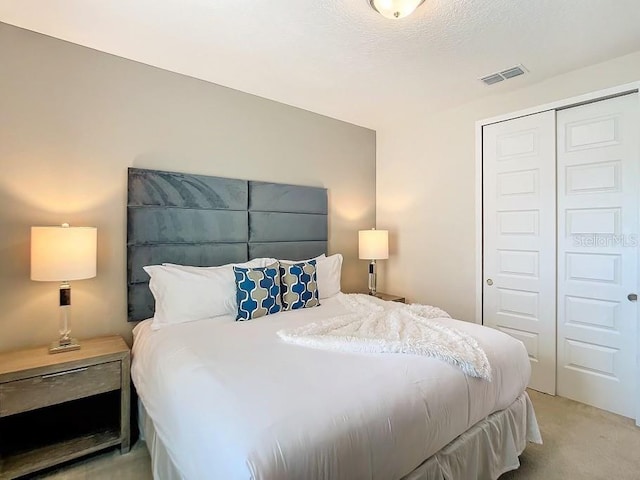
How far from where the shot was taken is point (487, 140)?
3.15m

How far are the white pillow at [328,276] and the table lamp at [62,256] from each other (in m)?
1.73

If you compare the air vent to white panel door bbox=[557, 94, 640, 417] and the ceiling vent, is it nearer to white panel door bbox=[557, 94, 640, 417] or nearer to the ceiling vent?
the ceiling vent

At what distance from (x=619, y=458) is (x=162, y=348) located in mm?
2731

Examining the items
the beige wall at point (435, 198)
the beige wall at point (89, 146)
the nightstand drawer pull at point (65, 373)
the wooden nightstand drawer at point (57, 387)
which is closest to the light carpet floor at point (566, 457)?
the wooden nightstand drawer at point (57, 387)

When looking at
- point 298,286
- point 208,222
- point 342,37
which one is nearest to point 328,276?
point 298,286

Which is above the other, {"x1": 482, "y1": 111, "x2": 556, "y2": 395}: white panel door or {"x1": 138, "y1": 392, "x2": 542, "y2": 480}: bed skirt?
{"x1": 482, "y1": 111, "x2": 556, "y2": 395}: white panel door

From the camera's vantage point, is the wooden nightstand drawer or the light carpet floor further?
the light carpet floor

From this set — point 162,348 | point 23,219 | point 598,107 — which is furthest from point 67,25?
point 598,107

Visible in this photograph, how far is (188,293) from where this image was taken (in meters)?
2.32

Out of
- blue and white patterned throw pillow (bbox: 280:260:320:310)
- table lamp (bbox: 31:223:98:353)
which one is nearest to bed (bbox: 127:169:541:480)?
Answer: blue and white patterned throw pillow (bbox: 280:260:320:310)

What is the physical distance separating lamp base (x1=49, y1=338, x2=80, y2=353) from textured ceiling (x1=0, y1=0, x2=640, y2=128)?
6.47 ft

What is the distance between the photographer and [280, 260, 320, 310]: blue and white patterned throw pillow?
8.60 feet

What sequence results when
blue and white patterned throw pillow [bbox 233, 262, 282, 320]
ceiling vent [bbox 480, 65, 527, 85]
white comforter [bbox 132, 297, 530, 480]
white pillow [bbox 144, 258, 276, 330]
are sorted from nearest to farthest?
white comforter [bbox 132, 297, 530, 480]
white pillow [bbox 144, 258, 276, 330]
blue and white patterned throw pillow [bbox 233, 262, 282, 320]
ceiling vent [bbox 480, 65, 527, 85]

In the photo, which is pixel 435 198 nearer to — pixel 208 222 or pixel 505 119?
pixel 505 119
